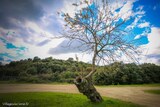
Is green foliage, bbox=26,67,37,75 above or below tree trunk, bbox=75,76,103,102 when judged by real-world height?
above

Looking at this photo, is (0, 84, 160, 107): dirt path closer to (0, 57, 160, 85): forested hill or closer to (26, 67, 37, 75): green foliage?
(0, 57, 160, 85): forested hill

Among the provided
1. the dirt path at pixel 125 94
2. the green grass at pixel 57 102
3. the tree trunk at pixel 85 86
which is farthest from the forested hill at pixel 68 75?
the tree trunk at pixel 85 86

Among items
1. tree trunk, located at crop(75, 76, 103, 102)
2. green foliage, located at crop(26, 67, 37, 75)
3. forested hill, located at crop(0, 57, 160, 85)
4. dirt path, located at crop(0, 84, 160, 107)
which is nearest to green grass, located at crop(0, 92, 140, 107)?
tree trunk, located at crop(75, 76, 103, 102)

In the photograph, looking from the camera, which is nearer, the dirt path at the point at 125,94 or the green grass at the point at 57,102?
the green grass at the point at 57,102

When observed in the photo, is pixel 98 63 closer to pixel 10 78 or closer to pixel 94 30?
pixel 94 30

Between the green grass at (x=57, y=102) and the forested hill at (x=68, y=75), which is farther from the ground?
the forested hill at (x=68, y=75)

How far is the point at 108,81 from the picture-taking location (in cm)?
3325

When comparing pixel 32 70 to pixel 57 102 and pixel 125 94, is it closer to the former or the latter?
pixel 125 94

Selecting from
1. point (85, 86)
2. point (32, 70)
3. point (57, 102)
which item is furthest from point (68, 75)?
point (85, 86)

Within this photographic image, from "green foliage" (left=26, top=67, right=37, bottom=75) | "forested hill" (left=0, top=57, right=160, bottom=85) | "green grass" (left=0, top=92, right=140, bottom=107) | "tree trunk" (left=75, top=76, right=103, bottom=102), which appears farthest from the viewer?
"green foliage" (left=26, top=67, right=37, bottom=75)

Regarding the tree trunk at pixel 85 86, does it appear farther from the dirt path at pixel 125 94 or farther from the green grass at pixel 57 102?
the dirt path at pixel 125 94

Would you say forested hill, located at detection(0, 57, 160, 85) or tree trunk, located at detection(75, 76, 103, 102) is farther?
forested hill, located at detection(0, 57, 160, 85)

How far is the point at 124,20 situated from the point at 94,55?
3.09 meters

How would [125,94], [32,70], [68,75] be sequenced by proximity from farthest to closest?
[32,70] < [68,75] < [125,94]
